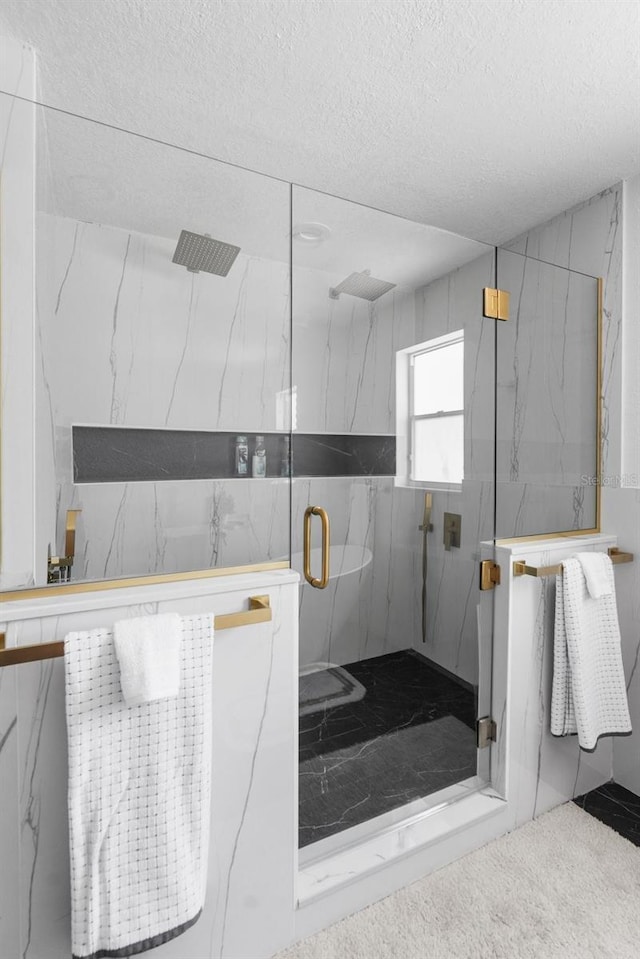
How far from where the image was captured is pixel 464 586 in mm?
1854

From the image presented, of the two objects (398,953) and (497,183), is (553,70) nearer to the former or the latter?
(497,183)

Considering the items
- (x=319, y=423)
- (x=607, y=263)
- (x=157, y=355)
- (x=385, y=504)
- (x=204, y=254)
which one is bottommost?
(x=385, y=504)

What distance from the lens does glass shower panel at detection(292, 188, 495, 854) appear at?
4.98 ft

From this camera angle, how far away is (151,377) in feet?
4.04

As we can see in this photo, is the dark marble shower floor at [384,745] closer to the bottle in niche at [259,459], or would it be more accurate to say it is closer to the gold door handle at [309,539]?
the gold door handle at [309,539]

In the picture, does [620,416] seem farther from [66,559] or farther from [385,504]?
[66,559]

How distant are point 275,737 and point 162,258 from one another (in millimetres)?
1313

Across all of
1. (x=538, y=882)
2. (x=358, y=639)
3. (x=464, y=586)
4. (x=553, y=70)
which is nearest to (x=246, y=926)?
(x=358, y=639)

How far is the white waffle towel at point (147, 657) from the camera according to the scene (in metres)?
1.04

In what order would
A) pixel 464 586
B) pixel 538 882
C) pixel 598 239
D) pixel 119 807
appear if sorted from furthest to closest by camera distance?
pixel 598 239 < pixel 464 586 < pixel 538 882 < pixel 119 807

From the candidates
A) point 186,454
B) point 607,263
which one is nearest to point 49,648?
point 186,454

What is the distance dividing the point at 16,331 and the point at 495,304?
1557mm

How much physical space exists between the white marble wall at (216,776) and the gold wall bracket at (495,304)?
123cm

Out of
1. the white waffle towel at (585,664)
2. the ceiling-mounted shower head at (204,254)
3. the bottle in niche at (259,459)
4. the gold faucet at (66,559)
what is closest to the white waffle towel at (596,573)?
the white waffle towel at (585,664)
